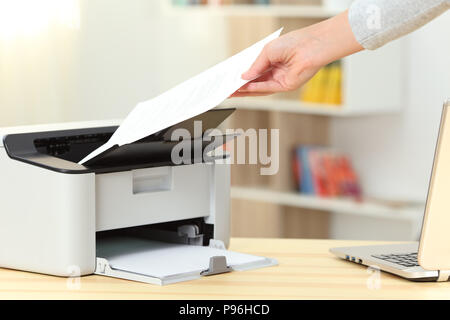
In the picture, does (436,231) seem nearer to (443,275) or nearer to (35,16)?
(443,275)

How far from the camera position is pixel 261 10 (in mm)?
3814

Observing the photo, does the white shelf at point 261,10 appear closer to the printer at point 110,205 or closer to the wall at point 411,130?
the wall at point 411,130

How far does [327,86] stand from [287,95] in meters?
0.26

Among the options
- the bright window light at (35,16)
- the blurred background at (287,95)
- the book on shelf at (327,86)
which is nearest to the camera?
the bright window light at (35,16)

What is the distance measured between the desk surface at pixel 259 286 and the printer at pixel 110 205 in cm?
3

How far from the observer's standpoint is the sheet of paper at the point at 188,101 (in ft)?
4.11

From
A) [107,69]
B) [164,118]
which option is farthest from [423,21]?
[107,69]

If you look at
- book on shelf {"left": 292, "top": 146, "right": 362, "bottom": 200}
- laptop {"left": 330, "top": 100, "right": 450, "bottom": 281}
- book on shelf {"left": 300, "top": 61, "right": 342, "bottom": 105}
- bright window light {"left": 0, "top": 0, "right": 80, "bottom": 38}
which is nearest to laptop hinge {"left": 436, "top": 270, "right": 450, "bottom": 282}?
laptop {"left": 330, "top": 100, "right": 450, "bottom": 281}

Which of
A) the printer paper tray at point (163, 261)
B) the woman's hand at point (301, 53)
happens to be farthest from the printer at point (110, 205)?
the woman's hand at point (301, 53)

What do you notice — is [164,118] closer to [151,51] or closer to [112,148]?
[112,148]

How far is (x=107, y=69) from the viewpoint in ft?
11.0

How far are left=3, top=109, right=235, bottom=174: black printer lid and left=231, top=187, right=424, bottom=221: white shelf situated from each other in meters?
2.11

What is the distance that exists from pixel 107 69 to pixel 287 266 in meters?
2.06

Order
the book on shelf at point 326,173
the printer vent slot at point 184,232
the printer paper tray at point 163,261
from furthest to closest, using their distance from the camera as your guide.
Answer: the book on shelf at point 326,173 < the printer vent slot at point 184,232 < the printer paper tray at point 163,261
